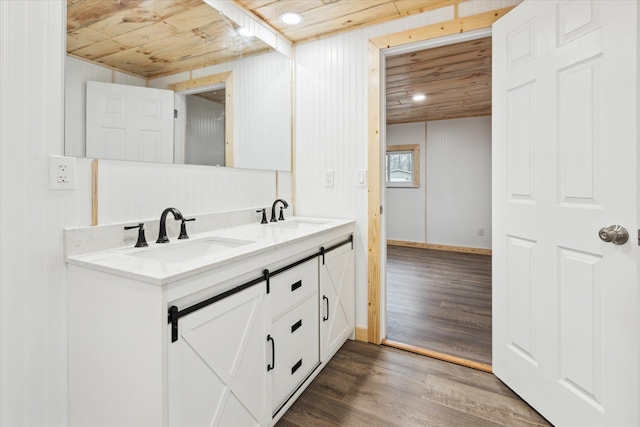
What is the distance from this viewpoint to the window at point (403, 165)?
237 inches

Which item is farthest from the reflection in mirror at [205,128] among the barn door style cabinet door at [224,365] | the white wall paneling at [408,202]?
the white wall paneling at [408,202]

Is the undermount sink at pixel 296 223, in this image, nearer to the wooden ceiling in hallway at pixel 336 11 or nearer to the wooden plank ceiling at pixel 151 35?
the wooden plank ceiling at pixel 151 35

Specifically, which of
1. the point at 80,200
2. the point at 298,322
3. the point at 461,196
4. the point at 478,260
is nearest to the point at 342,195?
the point at 298,322

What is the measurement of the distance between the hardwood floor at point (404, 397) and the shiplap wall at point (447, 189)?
3.95m

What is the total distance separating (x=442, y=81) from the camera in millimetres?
3666

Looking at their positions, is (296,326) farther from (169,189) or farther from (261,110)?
(261,110)

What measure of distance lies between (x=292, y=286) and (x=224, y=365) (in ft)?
1.70

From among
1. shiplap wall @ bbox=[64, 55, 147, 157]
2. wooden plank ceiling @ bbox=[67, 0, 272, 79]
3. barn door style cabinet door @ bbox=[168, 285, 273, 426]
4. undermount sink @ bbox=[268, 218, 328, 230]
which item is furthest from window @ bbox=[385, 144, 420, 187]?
shiplap wall @ bbox=[64, 55, 147, 157]

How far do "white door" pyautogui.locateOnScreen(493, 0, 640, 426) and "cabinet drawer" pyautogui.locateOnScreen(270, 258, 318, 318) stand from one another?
3.60ft

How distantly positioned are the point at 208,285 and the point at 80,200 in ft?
2.26

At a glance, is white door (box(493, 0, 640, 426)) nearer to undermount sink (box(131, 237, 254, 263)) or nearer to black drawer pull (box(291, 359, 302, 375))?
black drawer pull (box(291, 359, 302, 375))

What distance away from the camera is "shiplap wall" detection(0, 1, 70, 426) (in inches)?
43.6

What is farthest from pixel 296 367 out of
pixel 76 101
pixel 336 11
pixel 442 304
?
pixel 336 11

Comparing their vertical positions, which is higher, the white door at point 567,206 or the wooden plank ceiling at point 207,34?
the wooden plank ceiling at point 207,34
